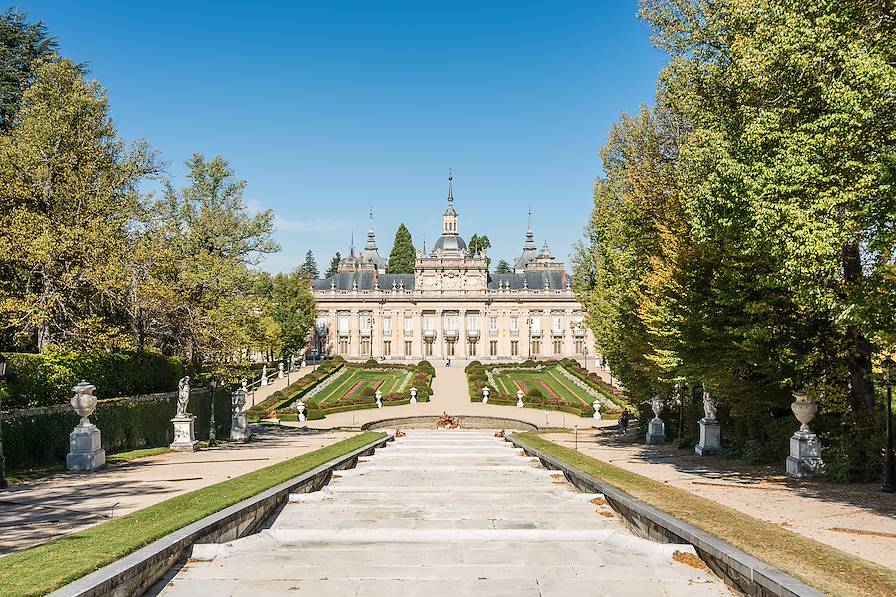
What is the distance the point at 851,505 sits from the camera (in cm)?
1146

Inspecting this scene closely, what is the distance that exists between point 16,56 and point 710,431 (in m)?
31.1

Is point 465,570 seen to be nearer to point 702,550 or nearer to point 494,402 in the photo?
point 702,550

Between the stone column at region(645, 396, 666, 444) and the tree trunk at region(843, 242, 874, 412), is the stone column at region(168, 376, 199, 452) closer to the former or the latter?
the stone column at region(645, 396, 666, 444)

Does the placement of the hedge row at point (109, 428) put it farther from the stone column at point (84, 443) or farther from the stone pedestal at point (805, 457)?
the stone pedestal at point (805, 457)

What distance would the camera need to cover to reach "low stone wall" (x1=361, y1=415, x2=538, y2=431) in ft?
131

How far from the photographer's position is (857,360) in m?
15.1

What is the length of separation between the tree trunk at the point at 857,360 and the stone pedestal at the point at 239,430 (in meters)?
21.1

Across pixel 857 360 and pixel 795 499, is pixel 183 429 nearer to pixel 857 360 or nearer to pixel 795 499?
pixel 795 499

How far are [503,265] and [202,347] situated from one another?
117 metres

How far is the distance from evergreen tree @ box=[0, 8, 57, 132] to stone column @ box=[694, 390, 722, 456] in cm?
2833

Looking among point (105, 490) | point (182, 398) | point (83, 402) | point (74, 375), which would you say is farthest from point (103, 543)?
point (182, 398)

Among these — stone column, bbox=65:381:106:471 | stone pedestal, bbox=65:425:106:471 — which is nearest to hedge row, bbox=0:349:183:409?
stone column, bbox=65:381:106:471

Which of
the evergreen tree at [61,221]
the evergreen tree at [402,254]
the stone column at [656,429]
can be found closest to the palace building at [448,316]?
the evergreen tree at [402,254]

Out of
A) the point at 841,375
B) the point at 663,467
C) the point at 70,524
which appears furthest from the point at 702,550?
the point at 663,467
